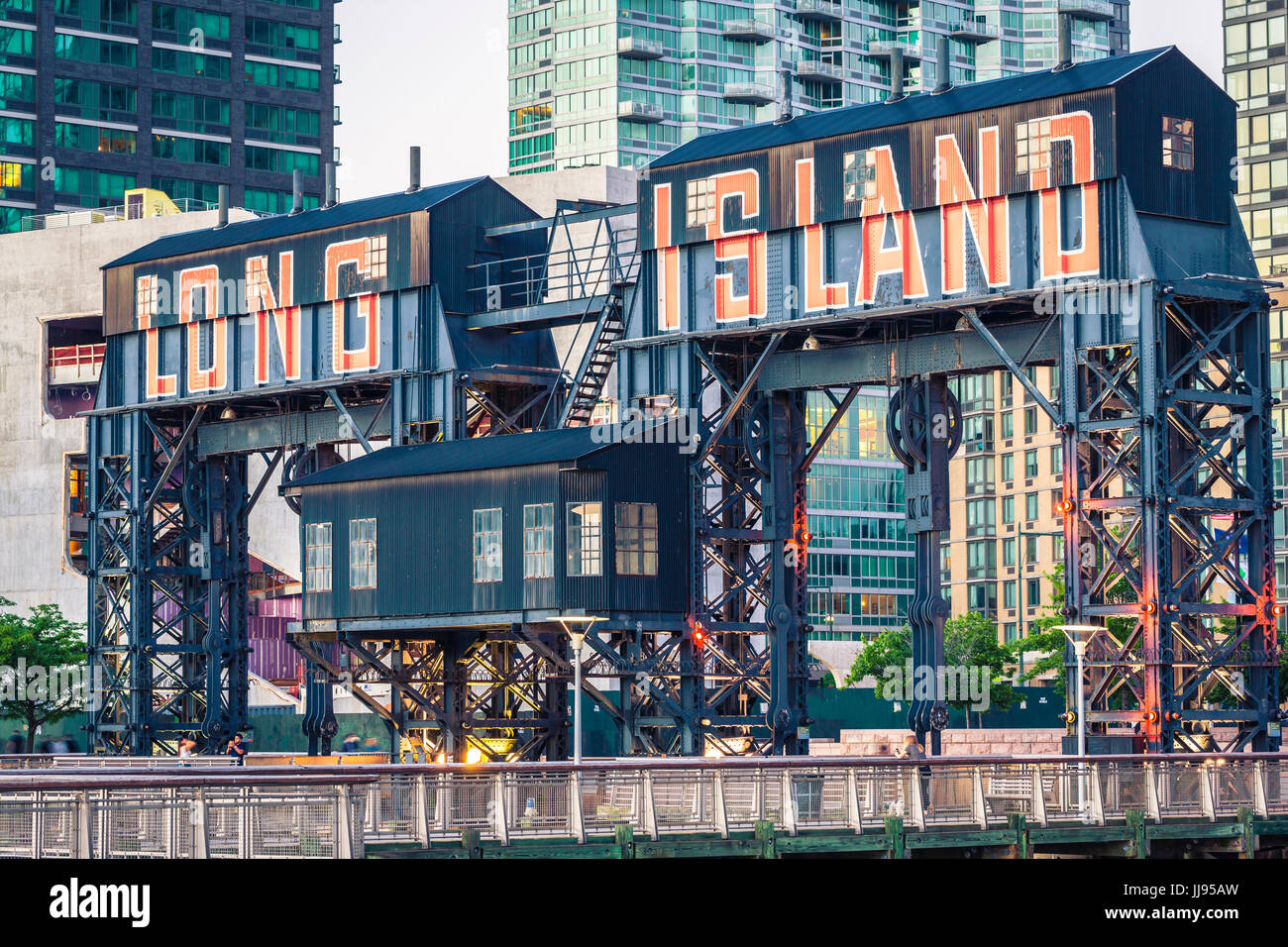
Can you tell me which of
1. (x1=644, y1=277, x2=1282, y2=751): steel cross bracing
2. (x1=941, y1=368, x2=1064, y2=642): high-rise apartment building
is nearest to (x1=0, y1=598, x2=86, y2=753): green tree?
(x1=644, y1=277, x2=1282, y2=751): steel cross bracing

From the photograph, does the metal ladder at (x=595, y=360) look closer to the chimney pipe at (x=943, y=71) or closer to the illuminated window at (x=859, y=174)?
the illuminated window at (x=859, y=174)

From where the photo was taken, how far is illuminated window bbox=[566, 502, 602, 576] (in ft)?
204

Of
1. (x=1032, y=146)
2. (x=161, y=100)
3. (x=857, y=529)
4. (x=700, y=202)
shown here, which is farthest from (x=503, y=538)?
(x=161, y=100)

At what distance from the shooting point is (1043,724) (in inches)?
4692

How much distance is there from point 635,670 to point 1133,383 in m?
15.0

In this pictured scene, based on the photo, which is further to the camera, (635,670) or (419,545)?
(419,545)

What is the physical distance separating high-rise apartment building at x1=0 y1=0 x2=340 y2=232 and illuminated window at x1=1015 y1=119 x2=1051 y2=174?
12971 cm

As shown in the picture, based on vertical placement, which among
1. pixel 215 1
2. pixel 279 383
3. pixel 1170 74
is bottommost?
pixel 279 383

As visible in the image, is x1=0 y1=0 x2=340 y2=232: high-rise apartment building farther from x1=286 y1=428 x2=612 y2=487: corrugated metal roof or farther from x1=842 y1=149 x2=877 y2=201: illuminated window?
x1=842 y1=149 x2=877 y2=201: illuminated window

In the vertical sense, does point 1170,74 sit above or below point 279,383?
above

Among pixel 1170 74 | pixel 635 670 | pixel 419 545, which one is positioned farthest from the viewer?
pixel 419 545
